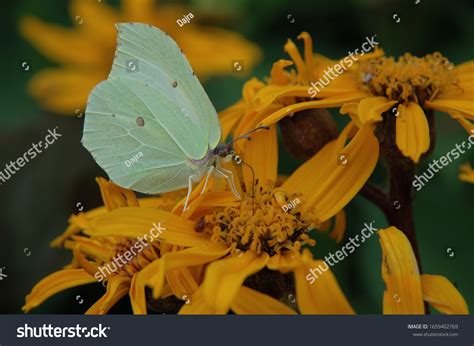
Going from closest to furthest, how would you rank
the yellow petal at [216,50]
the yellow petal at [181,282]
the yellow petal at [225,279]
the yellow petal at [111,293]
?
1. the yellow petal at [225,279]
2. the yellow petal at [181,282]
3. the yellow petal at [111,293]
4. the yellow petal at [216,50]

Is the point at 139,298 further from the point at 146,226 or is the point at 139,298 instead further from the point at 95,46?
the point at 95,46

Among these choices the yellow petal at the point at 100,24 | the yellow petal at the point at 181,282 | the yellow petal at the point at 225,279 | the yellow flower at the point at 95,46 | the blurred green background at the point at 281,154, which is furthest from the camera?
the yellow petal at the point at 100,24

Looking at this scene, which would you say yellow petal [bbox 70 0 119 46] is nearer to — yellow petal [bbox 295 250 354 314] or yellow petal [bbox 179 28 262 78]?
yellow petal [bbox 179 28 262 78]

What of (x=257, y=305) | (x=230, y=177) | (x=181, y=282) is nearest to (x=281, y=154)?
(x=230, y=177)

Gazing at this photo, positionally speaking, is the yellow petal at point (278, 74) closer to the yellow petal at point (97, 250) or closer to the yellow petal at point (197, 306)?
the yellow petal at point (97, 250)

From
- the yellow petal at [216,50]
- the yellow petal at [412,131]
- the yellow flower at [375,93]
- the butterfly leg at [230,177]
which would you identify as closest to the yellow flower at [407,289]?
the yellow petal at [412,131]

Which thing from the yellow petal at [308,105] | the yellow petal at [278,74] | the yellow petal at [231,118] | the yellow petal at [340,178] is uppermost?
the yellow petal at [278,74]
